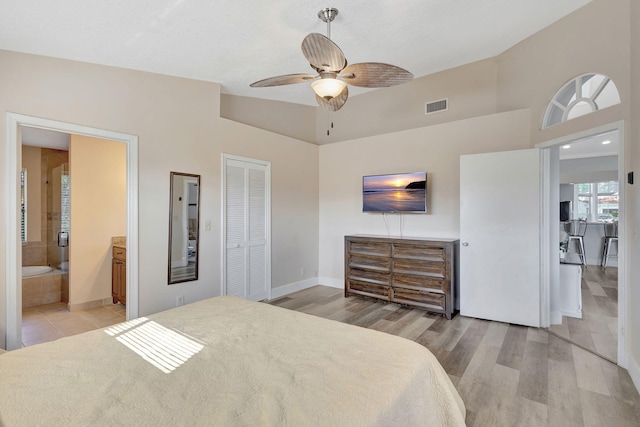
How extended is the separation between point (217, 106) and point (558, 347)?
449cm

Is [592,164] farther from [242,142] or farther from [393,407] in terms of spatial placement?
[393,407]

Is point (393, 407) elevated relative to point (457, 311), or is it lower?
elevated

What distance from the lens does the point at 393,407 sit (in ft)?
3.81

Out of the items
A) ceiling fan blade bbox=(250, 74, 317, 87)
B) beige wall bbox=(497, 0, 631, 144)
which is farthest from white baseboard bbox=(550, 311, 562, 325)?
ceiling fan blade bbox=(250, 74, 317, 87)

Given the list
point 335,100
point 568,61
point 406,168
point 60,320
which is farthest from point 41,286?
point 568,61

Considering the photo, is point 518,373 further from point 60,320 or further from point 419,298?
point 60,320

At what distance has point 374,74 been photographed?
7.69ft

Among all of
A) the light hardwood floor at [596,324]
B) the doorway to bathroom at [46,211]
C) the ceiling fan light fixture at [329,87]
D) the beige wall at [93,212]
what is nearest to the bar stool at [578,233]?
the light hardwood floor at [596,324]

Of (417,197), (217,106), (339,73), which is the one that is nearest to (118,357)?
(339,73)

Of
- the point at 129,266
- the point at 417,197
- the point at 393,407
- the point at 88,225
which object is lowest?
the point at 393,407

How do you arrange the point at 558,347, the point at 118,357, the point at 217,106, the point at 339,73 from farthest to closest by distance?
the point at 217,106 → the point at 558,347 → the point at 339,73 → the point at 118,357

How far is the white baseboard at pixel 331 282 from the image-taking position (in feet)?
17.1

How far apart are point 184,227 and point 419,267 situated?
2918 mm

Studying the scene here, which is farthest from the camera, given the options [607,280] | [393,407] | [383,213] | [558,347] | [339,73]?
[607,280]
